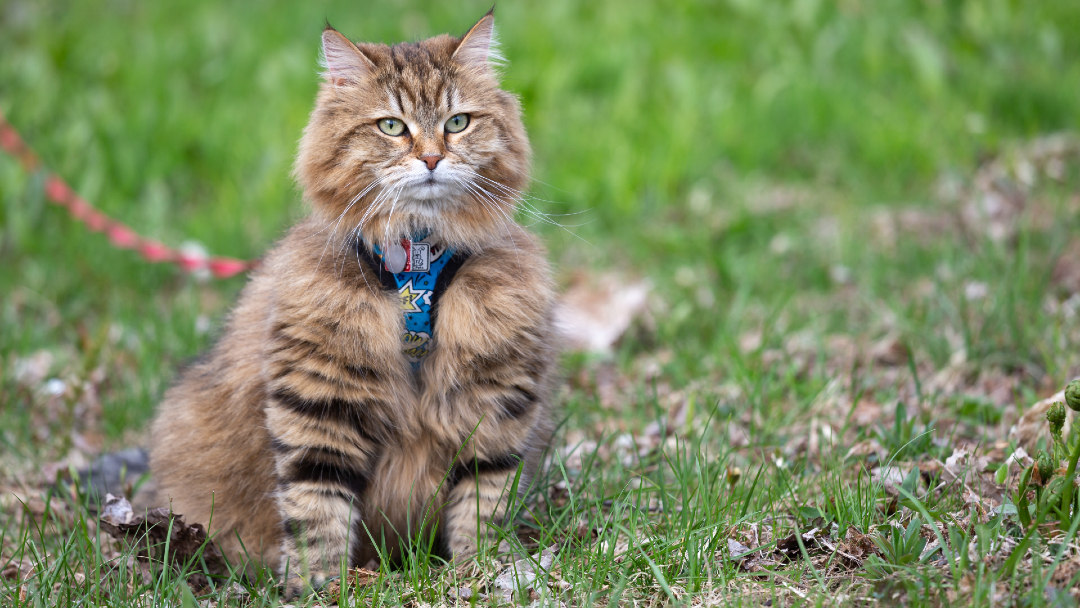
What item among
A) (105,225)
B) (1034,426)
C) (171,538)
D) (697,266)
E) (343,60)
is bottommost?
(171,538)

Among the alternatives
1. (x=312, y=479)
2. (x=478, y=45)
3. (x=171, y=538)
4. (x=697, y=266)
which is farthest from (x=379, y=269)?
(x=697, y=266)

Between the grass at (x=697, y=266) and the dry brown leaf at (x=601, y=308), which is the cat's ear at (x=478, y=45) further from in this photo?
the dry brown leaf at (x=601, y=308)

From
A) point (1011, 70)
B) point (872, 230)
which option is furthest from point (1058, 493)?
point (1011, 70)

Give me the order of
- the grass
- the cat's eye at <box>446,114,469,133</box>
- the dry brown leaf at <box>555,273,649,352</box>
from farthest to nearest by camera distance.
→ 1. the dry brown leaf at <box>555,273,649,352</box>
2. the cat's eye at <box>446,114,469,133</box>
3. the grass

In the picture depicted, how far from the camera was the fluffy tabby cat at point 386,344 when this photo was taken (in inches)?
100

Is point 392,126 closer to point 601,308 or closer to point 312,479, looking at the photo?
point 312,479

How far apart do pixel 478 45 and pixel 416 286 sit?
764 mm

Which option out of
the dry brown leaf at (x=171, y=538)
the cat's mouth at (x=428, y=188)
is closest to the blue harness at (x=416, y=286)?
the cat's mouth at (x=428, y=188)

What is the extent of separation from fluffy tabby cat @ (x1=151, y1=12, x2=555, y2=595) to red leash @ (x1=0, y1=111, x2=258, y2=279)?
1774mm

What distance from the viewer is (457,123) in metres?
2.68

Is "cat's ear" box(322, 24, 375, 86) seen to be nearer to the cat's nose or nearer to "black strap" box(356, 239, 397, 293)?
the cat's nose

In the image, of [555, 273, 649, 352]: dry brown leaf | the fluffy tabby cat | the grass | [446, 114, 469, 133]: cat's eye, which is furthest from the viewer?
[555, 273, 649, 352]: dry brown leaf

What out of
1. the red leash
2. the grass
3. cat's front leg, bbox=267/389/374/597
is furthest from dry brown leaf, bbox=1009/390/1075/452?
the red leash

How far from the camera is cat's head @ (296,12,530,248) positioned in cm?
256
